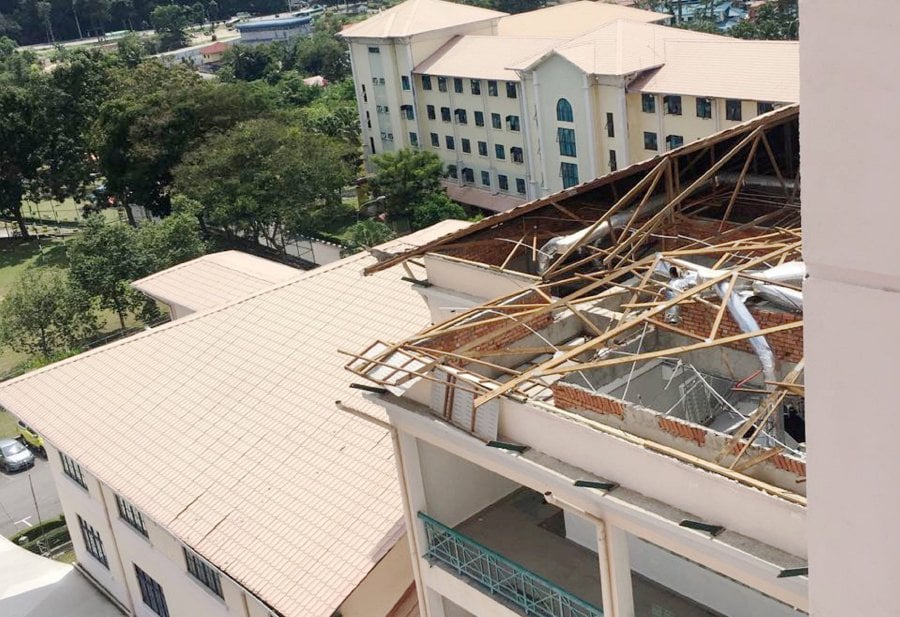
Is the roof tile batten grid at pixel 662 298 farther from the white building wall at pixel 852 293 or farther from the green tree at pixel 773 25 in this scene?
the green tree at pixel 773 25

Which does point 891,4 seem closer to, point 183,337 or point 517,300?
point 517,300

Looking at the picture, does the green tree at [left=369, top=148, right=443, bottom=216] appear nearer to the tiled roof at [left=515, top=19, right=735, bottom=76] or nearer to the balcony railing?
the tiled roof at [left=515, top=19, right=735, bottom=76]

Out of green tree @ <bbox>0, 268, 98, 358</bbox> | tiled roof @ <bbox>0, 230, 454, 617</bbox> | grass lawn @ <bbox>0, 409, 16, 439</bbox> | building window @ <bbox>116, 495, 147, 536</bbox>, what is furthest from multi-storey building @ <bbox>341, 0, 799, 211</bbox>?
building window @ <bbox>116, 495, 147, 536</bbox>

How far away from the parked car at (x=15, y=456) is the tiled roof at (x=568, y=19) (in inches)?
1767

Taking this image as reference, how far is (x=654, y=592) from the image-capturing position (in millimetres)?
12883

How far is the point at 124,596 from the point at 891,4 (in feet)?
77.3

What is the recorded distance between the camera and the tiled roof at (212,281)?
3002 cm

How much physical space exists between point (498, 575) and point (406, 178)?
146 ft

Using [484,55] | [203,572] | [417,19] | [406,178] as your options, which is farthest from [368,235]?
[203,572]

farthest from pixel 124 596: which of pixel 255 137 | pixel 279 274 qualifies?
pixel 255 137

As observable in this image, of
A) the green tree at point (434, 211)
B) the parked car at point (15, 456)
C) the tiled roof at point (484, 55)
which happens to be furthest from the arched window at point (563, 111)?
the parked car at point (15, 456)

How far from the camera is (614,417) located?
10492 mm

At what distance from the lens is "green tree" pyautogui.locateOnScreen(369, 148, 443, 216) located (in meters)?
56.4

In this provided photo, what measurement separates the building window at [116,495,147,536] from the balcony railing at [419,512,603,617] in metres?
10.1
